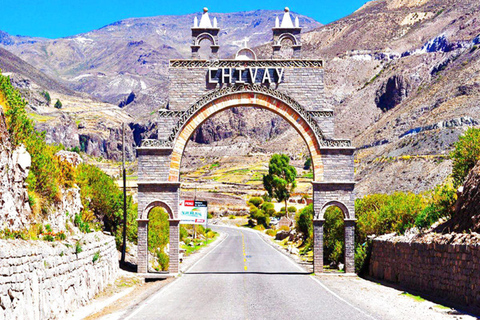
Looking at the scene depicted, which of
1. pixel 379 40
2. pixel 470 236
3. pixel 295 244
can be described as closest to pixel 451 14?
pixel 379 40

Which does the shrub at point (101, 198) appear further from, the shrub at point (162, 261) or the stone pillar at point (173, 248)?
the shrub at point (162, 261)

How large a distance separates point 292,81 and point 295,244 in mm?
24599

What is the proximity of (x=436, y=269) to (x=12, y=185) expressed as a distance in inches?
430

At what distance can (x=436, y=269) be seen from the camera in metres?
16.1

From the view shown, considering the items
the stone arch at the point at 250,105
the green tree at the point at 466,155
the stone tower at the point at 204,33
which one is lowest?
the green tree at the point at 466,155

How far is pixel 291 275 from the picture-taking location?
2394 cm

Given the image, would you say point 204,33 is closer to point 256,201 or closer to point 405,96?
→ point 256,201

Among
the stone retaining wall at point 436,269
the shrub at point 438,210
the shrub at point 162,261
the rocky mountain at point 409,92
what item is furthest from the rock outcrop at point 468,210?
the rocky mountain at point 409,92

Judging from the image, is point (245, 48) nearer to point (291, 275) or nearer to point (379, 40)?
point (291, 275)

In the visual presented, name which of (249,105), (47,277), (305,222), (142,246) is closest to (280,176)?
(305,222)

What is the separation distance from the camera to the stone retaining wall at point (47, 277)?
11188mm

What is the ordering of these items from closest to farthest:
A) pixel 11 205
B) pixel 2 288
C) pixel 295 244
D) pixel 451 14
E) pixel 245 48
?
pixel 2 288 → pixel 11 205 → pixel 245 48 → pixel 295 244 → pixel 451 14

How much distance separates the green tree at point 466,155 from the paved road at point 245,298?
6.53m

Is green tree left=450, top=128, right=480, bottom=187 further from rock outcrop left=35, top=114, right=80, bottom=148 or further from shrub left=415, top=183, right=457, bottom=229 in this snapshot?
rock outcrop left=35, top=114, right=80, bottom=148
